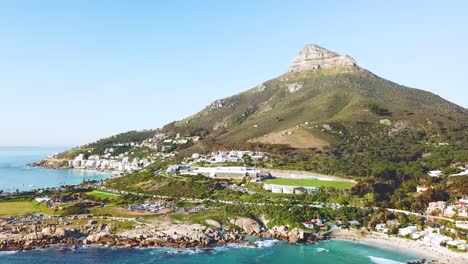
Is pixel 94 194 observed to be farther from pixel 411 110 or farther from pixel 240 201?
pixel 411 110

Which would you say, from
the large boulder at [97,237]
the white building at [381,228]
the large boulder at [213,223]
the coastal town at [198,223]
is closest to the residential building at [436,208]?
the coastal town at [198,223]

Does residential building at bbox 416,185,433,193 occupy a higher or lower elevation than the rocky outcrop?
higher

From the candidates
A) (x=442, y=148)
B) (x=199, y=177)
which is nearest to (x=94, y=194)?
(x=199, y=177)

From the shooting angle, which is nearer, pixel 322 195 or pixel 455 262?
pixel 455 262

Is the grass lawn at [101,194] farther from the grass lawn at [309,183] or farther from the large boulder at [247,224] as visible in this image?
the large boulder at [247,224]

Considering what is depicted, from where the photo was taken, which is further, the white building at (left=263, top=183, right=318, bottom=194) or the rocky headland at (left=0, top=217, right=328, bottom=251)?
the white building at (left=263, top=183, right=318, bottom=194)

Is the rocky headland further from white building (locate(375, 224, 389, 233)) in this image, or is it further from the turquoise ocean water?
white building (locate(375, 224, 389, 233))

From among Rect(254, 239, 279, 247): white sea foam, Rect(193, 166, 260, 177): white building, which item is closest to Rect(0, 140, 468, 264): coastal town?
Rect(254, 239, 279, 247): white sea foam
